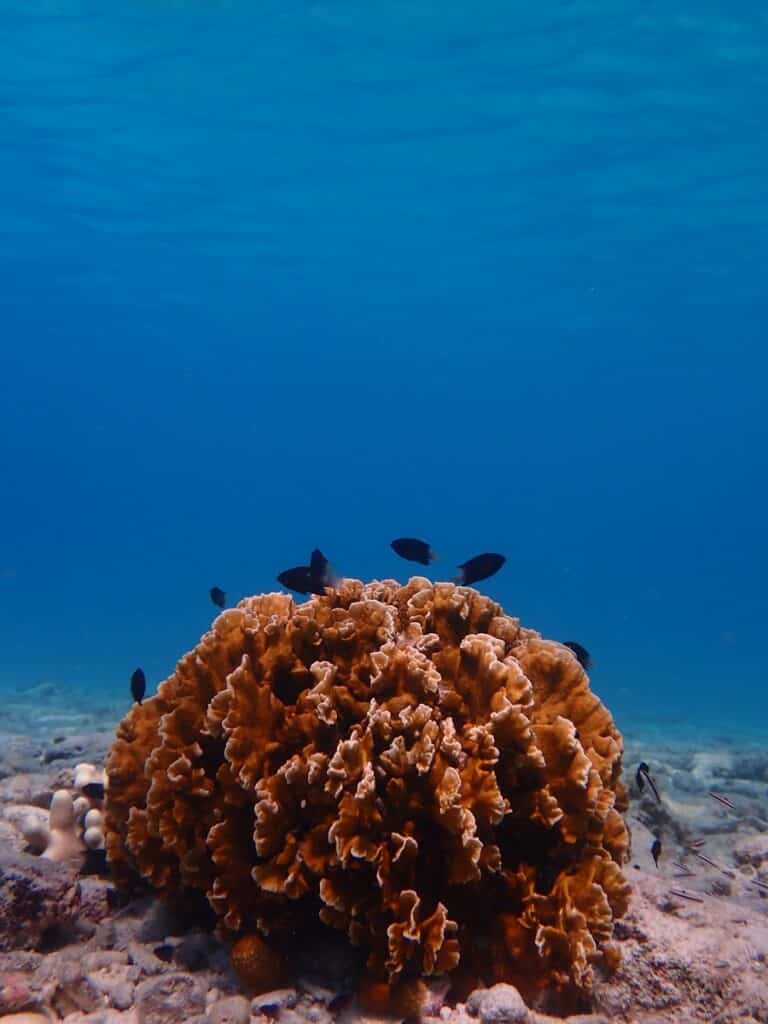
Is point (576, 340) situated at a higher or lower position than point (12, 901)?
higher

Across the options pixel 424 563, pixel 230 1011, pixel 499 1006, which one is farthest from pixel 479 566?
pixel 230 1011

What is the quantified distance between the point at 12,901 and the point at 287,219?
49675mm

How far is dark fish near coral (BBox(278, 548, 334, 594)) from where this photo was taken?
18.0ft


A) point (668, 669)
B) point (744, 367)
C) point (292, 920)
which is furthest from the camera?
point (744, 367)

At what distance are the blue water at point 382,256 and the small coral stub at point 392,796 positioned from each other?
24.8 m

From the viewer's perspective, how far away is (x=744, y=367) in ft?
279

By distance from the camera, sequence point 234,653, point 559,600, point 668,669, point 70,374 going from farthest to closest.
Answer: point 559,600, point 70,374, point 668,669, point 234,653

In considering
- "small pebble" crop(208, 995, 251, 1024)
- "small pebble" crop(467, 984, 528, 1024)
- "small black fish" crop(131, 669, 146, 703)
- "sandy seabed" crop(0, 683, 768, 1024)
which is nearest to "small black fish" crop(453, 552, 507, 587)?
"sandy seabed" crop(0, 683, 768, 1024)

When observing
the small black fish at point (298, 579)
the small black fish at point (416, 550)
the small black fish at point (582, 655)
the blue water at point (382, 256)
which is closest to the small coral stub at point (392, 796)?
the small black fish at point (298, 579)

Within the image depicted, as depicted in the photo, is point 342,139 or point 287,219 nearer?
point 342,139

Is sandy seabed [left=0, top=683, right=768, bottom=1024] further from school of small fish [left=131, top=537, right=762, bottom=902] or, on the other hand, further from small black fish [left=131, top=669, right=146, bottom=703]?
small black fish [left=131, top=669, right=146, bottom=703]

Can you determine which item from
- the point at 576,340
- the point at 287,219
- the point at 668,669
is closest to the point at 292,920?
the point at 287,219

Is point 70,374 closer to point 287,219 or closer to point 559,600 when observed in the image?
point 287,219

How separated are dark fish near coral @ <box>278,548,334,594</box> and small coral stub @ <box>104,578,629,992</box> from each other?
61cm
